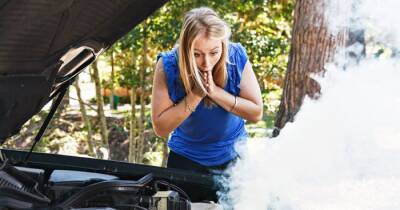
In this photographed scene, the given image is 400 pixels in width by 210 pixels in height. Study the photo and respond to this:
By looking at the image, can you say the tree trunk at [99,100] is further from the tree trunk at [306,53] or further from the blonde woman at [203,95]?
the blonde woman at [203,95]

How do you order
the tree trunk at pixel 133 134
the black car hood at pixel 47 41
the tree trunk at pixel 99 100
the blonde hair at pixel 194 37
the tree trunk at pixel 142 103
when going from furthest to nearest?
the tree trunk at pixel 133 134 → the tree trunk at pixel 99 100 → the tree trunk at pixel 142 103 → the blonde hair at pixel 194 37 → the black car hood at pixel 47 41

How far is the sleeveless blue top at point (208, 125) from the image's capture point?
3357 millimetres

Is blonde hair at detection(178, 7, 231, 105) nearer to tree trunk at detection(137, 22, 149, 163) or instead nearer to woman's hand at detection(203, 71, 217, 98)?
woman's hand at detection(203, 71, 217, 98)

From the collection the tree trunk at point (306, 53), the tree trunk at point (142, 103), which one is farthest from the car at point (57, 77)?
the tree trunk at point (142, 103)

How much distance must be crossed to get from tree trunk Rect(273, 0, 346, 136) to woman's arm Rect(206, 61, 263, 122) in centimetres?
233

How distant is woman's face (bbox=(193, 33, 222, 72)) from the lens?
3225 millimetres

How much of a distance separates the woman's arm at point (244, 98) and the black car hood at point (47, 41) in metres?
→ 0.69

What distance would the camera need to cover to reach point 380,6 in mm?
5195

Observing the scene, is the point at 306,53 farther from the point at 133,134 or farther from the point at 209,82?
the point at 133,134

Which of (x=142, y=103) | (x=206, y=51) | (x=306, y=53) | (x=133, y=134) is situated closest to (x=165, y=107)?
(x=206, y=51)

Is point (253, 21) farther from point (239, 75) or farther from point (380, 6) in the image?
point (239, 75)

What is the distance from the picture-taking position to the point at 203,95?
3.24m

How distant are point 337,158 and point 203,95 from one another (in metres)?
0.96

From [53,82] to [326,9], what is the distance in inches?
145
